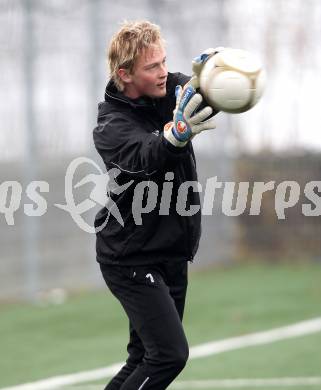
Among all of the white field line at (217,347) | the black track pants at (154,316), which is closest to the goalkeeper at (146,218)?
the black track pants at (154,316)

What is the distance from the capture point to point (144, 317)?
185 inches

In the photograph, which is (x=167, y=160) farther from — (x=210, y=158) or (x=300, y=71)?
(x=300, y=71)

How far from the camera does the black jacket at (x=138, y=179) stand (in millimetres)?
4582

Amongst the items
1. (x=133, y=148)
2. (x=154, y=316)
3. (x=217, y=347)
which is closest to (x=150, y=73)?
(x=133, y=148)

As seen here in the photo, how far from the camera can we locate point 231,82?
4449mm

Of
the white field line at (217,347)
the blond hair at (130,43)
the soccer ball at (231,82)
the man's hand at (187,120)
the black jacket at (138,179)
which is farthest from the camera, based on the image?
the white field line at (217,347)

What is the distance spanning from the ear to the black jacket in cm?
8

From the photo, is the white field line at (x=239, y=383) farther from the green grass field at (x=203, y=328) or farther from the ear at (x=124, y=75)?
the ear at (x=124, y=75)

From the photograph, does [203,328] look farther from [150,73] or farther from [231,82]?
[231,82]

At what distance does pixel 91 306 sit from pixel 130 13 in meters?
3.80

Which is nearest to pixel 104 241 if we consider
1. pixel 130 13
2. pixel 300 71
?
pixel 130 13

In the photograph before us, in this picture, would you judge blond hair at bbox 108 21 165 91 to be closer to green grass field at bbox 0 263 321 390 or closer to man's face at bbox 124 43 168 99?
man's face at bbox 124 43 168 99

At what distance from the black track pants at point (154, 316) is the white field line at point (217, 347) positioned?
2024 mm

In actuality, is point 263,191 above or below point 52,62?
below
